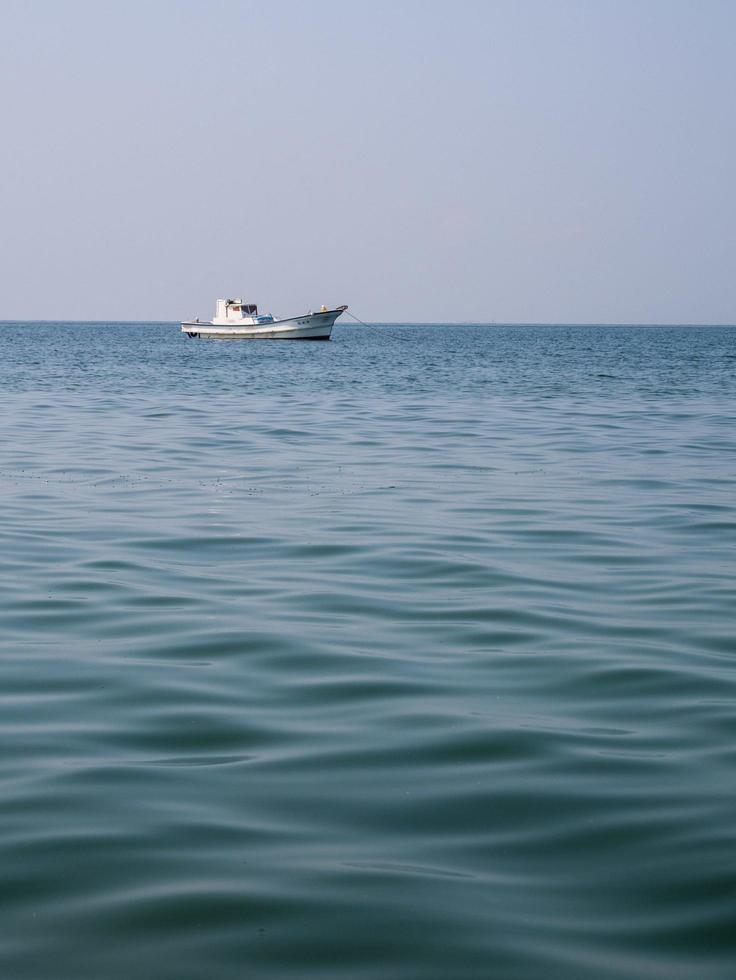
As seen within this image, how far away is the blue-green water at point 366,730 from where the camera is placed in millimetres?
3910

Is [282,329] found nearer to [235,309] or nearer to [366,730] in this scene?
[235,309]

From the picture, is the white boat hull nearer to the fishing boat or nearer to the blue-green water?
the fishing boat

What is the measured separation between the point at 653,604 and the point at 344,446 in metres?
11.1

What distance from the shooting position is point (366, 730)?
230 inches

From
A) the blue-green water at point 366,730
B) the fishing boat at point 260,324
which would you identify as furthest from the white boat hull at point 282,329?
the blue-green water at point 366,730

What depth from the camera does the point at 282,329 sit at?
A: 87562 millimetres

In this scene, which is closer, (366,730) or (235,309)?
(366,730)

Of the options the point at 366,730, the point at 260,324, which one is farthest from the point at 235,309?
the point at 366,730

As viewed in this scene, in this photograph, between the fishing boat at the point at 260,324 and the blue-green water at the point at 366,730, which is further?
the fishing boat at the point at 260,324

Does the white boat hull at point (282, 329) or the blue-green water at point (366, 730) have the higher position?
the white boat hull at point (282, 329)

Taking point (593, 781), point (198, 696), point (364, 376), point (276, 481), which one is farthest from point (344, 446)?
point (364, 376)

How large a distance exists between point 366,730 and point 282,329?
271 feet

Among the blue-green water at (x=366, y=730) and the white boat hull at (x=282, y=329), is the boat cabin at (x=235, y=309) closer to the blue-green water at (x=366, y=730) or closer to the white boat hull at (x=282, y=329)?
the white boat hull at (x=282, y=329)

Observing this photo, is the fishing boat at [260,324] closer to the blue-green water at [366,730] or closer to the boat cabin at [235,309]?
the boat cabin at [235,309]
